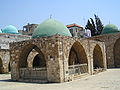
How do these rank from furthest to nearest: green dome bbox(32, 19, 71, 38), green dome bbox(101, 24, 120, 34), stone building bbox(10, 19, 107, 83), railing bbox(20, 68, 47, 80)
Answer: green dome bbox(101, 24, 120, 34)
green dome bbox(32, 19, 71, 38)
railing bbox(20, 68, 47, 80)
stone building bbox(10, 19, 107, 83)

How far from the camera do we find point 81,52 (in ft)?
39.9

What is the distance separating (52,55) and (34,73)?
1.82 metres

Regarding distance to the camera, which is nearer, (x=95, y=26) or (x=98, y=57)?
(x=98, y=57)

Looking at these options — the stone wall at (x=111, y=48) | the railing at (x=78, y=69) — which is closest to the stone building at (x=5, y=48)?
the railing at (x=78, y=69)

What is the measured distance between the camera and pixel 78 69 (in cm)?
1115

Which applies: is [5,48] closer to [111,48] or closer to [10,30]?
[10,30]

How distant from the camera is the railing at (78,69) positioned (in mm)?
10422

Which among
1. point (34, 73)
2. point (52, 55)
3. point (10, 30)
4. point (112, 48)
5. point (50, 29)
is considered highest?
point (10, 30)

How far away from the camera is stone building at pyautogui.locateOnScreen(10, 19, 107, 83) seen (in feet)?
30.5

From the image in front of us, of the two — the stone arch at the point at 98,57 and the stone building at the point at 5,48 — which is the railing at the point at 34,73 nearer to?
the stone arch at the point at 98,57

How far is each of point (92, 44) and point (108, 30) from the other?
848 cm

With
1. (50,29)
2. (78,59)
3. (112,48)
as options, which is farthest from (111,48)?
(50,29)

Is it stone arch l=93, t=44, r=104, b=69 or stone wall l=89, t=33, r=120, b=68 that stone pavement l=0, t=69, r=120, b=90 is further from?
stone wall l=89, t=33, r=120, b=68

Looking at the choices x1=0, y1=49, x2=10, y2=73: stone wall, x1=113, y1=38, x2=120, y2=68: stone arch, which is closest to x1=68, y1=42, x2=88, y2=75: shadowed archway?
x1=0, y1=49, x2=10, y2=73: stone wall
